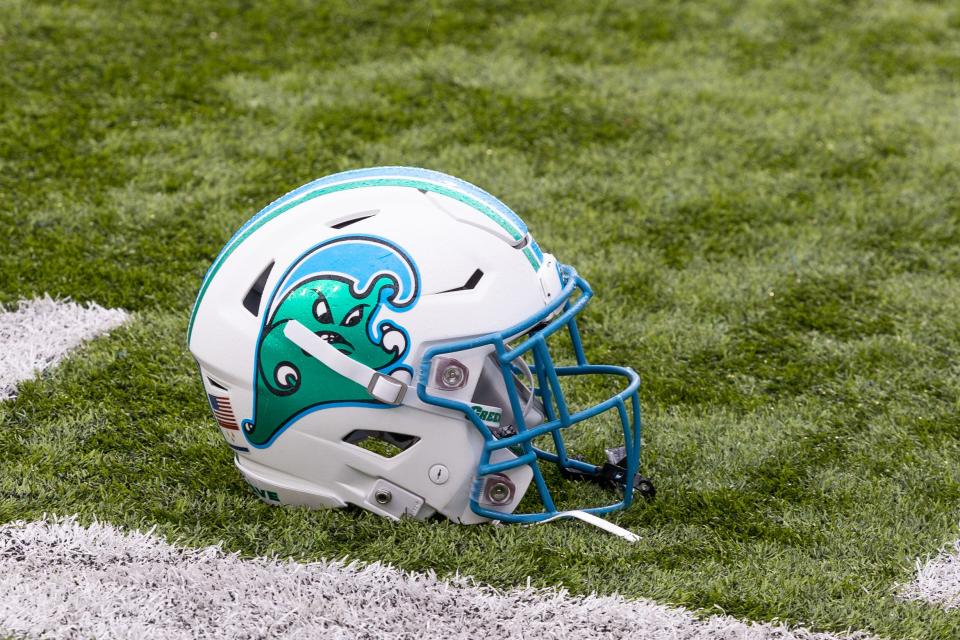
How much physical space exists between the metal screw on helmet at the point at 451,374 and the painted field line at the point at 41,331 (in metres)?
1.56

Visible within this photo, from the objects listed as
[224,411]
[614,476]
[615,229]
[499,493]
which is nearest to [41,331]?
[224,411]

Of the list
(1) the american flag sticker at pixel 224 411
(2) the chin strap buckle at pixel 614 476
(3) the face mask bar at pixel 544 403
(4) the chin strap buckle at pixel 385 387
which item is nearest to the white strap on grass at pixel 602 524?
(3) the face mask bar at pixel 544 403

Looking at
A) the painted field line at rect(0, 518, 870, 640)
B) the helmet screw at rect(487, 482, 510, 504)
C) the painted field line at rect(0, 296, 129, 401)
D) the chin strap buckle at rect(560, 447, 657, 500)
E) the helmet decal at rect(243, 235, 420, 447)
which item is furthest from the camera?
the painted field line at rect(0, 296, 129, 401)

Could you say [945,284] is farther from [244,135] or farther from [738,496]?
[244,135]

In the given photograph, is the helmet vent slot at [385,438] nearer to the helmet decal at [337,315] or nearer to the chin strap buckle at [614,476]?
the helmet decal at [337,315]

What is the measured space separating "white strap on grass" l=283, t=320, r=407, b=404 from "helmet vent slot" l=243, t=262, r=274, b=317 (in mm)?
132

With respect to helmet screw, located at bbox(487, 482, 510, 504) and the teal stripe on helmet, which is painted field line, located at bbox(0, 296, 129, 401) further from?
helmet screw, located at bbox(487, 482, 510, 504)

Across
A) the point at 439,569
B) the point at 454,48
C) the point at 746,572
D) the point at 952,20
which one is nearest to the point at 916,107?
the point at 952,20

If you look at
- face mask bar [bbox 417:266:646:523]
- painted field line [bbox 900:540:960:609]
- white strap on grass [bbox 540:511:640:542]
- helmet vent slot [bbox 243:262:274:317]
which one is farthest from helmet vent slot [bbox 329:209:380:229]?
painted field line [bbox 900:540:960:609]

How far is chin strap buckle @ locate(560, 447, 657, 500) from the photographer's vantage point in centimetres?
310

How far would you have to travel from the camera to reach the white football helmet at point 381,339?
2.62 metres

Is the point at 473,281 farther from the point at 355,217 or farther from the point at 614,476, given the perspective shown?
the point at 614,476

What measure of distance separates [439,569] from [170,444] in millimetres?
992

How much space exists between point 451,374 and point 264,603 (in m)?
0.69
